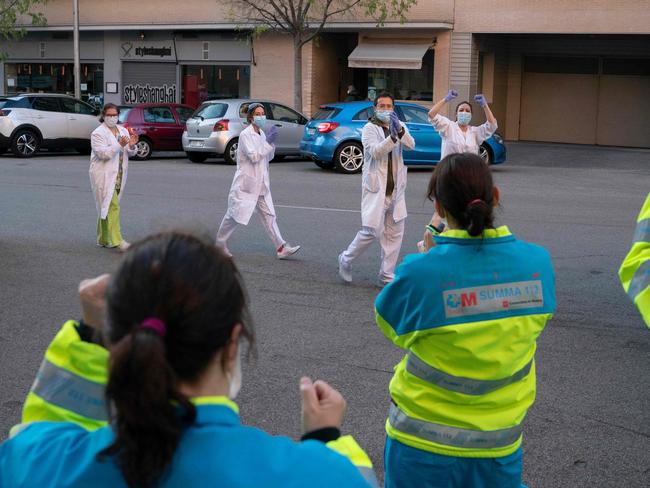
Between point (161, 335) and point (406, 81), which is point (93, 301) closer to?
point (161, 335)

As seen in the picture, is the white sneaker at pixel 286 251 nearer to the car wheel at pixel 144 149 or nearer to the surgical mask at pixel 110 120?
the surgical mask at pixel 110 120

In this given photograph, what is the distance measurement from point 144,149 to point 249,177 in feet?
45.6

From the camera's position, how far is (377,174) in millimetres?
9148

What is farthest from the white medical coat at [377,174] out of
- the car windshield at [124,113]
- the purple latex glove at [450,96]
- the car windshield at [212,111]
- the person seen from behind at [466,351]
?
the car windshield at [124,113]

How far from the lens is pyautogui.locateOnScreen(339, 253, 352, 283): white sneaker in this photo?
924 centimetres

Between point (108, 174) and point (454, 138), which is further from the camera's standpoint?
point (454, 138)

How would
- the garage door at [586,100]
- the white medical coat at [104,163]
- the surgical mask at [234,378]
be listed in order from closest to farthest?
the surgical mask at [234,378]
the white medical coat at [104,163]
the garage door at [586,100]

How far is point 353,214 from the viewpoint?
13828 millimetres

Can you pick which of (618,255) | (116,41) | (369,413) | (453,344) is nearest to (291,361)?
(369,413)

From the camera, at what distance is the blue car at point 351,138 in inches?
813

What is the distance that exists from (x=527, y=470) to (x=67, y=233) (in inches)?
330

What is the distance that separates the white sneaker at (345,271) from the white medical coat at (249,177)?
1.58 meters

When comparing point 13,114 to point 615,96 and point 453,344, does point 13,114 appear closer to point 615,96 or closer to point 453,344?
point 615,96

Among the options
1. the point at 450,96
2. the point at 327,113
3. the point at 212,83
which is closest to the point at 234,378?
the point at 450,96
